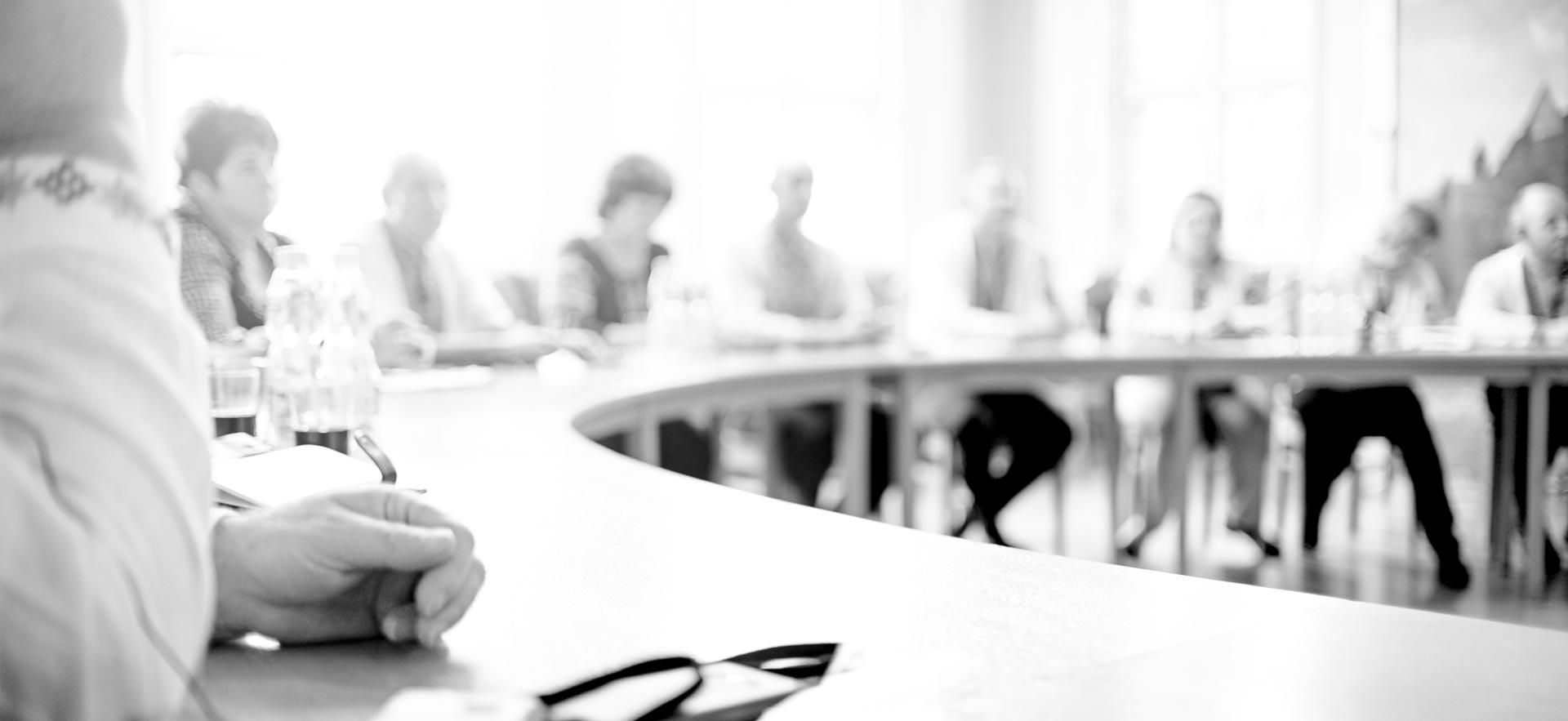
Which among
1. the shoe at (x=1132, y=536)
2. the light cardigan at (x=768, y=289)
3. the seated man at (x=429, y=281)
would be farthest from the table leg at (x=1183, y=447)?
the seated man at (x=429, y=281)

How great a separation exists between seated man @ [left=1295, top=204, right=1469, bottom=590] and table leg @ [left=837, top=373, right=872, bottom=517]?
1.56m

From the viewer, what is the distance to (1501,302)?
13.5ft

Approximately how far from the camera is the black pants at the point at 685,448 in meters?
3.88

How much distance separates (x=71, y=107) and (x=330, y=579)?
0.34 m

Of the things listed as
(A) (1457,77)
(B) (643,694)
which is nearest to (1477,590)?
(A) (1457,77)

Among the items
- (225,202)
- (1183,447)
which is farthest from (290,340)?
(1183,447)

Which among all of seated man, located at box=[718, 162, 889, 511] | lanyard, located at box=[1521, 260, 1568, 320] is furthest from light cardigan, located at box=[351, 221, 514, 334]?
lanyard, located at box=[1521, 260, 1568, 320]

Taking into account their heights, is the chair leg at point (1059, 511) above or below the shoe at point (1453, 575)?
above

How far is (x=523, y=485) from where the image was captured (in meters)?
1.48

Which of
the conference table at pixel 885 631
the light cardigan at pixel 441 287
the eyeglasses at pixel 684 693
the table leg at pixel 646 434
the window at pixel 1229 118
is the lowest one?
the table leg at pixel 646 434

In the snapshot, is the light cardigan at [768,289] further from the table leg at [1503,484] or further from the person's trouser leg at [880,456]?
the table leg at [1503,484]

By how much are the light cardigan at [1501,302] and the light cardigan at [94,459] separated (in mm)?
3976

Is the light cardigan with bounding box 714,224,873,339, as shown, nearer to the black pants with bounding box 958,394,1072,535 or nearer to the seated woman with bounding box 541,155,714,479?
the seated woman with bounding box 541,155,714,479

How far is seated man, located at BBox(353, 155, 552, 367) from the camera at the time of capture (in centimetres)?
317
